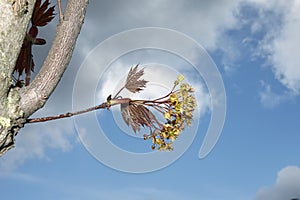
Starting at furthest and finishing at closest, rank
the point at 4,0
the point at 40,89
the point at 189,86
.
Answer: the point at 189,86, the point at 40,89, the point at 4,0

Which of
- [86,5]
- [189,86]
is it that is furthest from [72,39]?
[189,86]

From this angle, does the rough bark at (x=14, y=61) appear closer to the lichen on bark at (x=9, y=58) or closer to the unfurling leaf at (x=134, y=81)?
the lichen on bark at (x=9, y=58)

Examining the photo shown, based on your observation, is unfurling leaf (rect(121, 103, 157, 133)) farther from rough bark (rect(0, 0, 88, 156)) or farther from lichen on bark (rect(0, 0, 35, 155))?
lichen on bark (rect(0, 0, 35, 155))

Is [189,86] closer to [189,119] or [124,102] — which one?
[189,119]

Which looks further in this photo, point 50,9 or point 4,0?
point 50,9

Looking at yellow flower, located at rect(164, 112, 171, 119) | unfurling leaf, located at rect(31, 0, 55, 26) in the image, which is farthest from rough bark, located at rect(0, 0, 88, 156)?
yellow flower, located at rect(164, 112, 171, 119)
